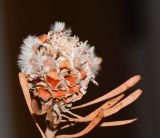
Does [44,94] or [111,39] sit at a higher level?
[111,39]

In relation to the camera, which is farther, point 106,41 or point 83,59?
point 106,41

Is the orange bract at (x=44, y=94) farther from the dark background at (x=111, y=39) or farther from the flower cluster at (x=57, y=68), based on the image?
the dark background at (x=111, y=39)

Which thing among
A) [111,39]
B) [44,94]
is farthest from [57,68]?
[111,39]

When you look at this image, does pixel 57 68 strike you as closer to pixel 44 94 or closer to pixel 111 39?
pixel 44 94

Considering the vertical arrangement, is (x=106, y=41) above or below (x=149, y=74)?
above

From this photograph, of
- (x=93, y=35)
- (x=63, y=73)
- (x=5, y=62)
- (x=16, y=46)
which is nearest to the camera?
(x=63, y=73)

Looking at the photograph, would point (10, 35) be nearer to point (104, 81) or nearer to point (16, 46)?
point (16, 46)

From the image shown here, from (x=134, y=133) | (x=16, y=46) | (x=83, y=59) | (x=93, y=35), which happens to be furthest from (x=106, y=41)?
(x=83, y=59)

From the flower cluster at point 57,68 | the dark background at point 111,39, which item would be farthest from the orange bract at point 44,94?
the dark background at point 111,39
